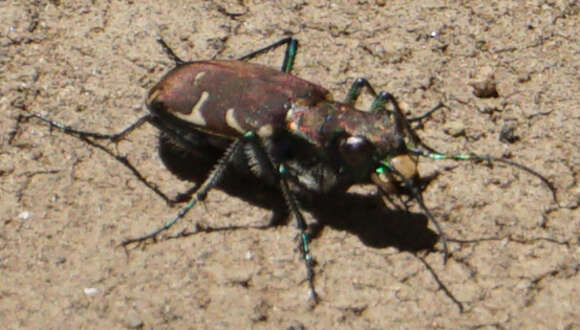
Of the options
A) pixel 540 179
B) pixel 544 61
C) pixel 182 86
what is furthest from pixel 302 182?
pixel 544 61

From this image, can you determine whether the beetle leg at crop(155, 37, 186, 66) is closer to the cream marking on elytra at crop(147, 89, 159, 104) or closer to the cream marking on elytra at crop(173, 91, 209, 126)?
the cream marking on elytra at crop(147, 89, 159, 104)

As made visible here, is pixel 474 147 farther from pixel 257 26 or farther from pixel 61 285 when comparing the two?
pixel 61 285

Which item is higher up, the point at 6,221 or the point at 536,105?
the point at 536,105

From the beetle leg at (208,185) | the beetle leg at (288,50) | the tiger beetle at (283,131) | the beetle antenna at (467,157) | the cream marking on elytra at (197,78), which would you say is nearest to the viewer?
the beetle antenna at (467,157)

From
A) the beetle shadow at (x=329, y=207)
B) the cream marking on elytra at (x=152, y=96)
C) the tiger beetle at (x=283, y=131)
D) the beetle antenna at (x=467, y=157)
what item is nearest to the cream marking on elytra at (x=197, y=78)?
the tiger beetle at (x=283, y=131)

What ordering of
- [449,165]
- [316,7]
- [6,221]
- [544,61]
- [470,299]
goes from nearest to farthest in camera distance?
[470,299], [6,221], [449,165], [544,61], [316,7]

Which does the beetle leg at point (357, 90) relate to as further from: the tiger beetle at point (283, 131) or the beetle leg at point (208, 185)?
the beetle leg at point (208, 185)

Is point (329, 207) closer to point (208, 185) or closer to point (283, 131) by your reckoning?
point (283, 131)

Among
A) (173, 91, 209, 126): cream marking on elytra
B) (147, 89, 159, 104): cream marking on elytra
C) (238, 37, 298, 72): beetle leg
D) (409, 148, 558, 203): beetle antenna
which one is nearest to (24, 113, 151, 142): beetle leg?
(147, 89, 159, 104): cream marking on elytra

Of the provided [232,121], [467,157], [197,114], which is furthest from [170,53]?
[467,157]
